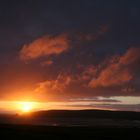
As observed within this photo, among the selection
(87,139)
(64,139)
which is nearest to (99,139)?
(87,139)

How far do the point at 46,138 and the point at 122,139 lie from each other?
39.2ft

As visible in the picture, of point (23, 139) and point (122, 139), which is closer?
point (23, 139)

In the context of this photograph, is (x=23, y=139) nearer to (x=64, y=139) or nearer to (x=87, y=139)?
(x=64, y=139)

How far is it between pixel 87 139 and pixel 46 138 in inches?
247

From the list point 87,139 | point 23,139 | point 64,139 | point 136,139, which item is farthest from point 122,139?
point 23,139

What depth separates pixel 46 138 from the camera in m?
54.6

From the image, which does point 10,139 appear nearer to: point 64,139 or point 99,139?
point 64,139

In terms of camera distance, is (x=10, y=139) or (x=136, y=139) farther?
(x=136, y=139)

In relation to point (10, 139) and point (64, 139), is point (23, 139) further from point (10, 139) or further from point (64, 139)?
point (64, 139)

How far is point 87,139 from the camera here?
5434 cm

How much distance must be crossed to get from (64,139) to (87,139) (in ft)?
11.7

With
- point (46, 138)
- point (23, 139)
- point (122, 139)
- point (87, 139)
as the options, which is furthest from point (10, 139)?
point (122, 139)

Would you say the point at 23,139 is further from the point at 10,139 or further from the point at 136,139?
the point at 136,139

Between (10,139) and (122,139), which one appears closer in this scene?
(10,139)
